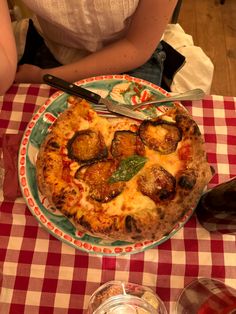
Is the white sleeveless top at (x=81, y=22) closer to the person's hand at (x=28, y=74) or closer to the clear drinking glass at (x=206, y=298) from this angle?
the person's hand at (x=28, y=74)

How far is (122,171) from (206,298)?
1.05 feet

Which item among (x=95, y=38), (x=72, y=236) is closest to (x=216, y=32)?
(x=95, y=38)

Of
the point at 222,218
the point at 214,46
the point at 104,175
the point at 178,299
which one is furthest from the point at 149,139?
the point at 214,46

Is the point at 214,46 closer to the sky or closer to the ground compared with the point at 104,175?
closer to the ground

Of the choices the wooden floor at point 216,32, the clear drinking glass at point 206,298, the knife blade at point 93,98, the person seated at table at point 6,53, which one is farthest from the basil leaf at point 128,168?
the wooden floor at point 216,32

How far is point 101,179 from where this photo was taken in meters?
0.78

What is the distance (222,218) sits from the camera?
74 cm

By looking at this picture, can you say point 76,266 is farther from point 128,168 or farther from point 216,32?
point 216,32

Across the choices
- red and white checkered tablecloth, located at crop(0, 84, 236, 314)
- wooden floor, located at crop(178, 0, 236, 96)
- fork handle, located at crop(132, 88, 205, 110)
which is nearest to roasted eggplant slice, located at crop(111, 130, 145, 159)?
fork handle, located at crop(132, 88, 205, 110)

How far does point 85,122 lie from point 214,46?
5.07 ft

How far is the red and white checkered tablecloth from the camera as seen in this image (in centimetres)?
77

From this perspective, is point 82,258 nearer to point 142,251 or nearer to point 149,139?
point 142,251

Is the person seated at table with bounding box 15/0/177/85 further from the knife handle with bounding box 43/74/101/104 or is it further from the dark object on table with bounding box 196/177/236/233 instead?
the dark object on table with bounding box 196/177/236/233

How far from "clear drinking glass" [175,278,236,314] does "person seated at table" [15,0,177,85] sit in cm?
65
